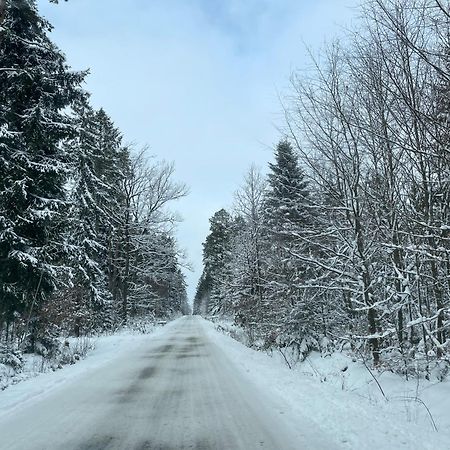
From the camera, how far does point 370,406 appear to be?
680 centimetres

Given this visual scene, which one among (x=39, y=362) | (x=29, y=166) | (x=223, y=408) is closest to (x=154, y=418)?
(x=223, y=408)

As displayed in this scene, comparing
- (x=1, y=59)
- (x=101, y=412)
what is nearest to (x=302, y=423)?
(x=101, y=412)

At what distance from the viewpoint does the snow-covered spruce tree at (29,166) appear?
38.7 feet

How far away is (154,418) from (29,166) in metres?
8.67

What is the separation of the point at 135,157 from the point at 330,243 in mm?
23225

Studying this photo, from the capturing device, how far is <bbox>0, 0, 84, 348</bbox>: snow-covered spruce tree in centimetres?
1179

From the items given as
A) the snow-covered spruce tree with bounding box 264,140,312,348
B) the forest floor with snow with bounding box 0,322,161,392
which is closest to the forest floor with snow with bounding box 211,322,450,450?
the snow-covered spruce tree with bounding box 264,140,312,348

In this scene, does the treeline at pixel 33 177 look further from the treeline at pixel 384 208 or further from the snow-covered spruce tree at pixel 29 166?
the treeline at pixel 384 208

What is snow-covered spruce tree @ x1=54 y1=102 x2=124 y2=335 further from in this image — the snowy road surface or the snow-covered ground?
the snowy road surface

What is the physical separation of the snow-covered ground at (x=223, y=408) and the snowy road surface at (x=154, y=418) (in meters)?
0.01

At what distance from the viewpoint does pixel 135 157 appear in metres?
33.6

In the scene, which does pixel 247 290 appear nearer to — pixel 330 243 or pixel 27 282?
pixel 330 243

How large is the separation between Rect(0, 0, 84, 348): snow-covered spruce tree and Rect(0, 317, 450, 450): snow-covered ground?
110 inches

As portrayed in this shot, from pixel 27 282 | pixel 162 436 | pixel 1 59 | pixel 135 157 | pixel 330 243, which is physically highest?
pixel 135 157
